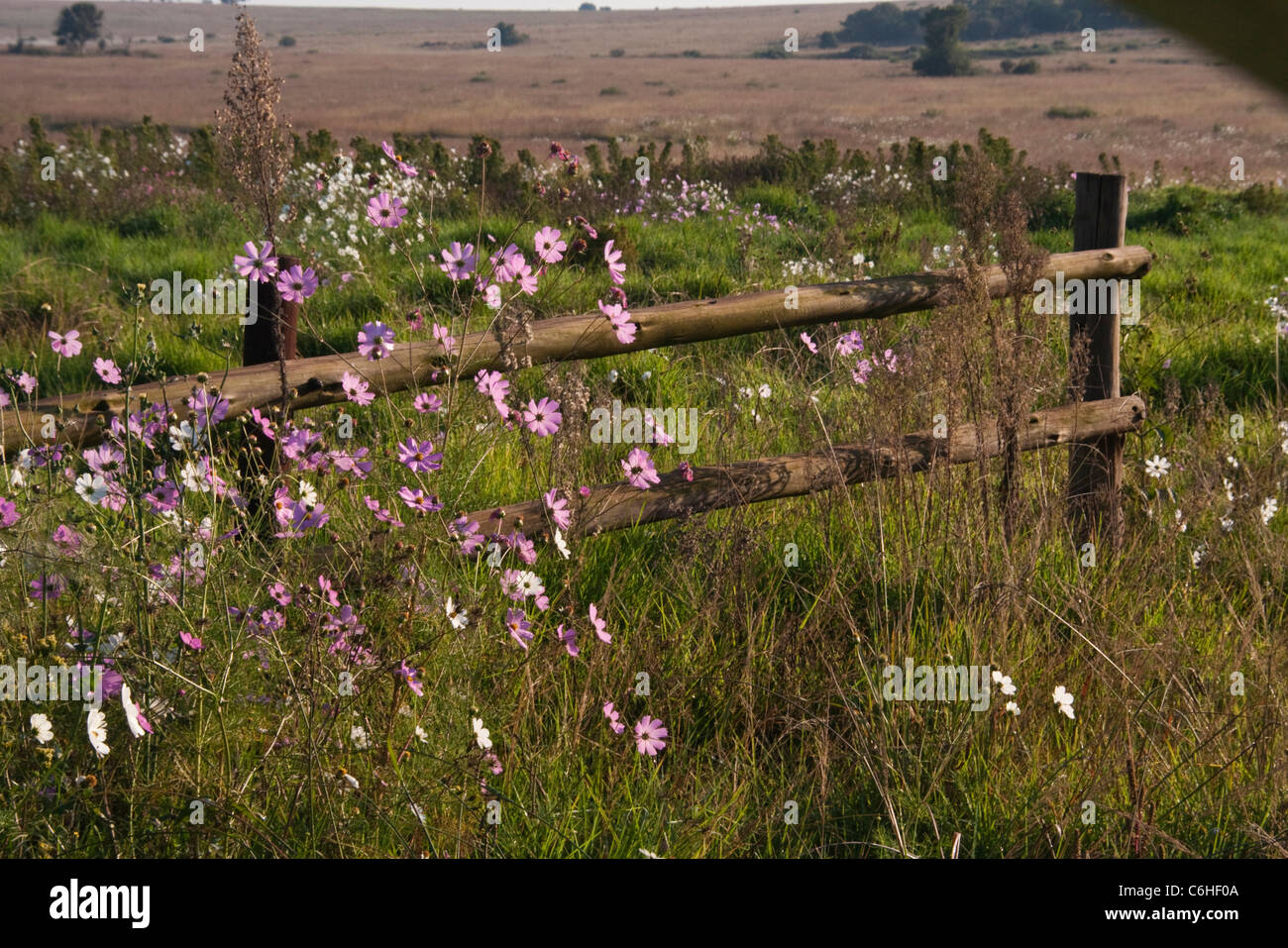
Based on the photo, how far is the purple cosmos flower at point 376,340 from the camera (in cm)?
264

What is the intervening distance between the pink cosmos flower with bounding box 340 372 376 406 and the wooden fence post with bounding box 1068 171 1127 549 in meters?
2.77

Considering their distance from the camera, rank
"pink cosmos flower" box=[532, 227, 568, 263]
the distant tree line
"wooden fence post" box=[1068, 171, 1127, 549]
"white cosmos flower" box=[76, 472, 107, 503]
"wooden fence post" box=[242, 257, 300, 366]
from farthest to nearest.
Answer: the distant tree line → "wooden fence post" box=[1068, 171, 1127, 549] → "wooden fence post" box=[242, 257, 300, 366] → "pink cosmos flower" box=[532, 227, 568, 263] → "white cosmos flower" box=[76, 472, 107, 503]

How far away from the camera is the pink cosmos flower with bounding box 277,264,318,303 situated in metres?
2.74

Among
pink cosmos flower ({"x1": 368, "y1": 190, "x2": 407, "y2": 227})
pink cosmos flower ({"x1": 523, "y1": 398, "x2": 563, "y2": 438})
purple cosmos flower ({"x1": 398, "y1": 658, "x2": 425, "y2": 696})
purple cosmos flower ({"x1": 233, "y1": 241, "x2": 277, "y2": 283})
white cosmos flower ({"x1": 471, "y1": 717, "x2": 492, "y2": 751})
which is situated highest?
pink cosmos flower ({"x1": 368, "y1": 190, "x2": 407, "y2": 227})

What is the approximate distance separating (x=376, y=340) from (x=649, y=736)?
4.08 feet

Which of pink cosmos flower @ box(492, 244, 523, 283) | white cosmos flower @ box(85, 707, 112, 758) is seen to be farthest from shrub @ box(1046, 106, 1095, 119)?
white cosmos flower @ box(85, 707, 112, 758)

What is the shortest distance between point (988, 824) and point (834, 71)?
78.2 m

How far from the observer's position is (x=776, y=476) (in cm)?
351

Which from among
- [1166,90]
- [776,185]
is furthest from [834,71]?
[776,185]

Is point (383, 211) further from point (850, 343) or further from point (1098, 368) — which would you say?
point (1098, 368)

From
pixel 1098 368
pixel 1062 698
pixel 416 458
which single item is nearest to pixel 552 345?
pixel 416 458

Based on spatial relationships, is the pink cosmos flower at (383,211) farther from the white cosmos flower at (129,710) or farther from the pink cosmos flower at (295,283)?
the white cosmos flower at (129,710)

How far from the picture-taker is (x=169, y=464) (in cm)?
274

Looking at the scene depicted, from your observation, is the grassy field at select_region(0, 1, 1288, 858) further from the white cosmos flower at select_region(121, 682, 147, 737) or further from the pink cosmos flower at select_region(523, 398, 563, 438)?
the pink cosmos flower at select_region(523, 398, 563, 438)
